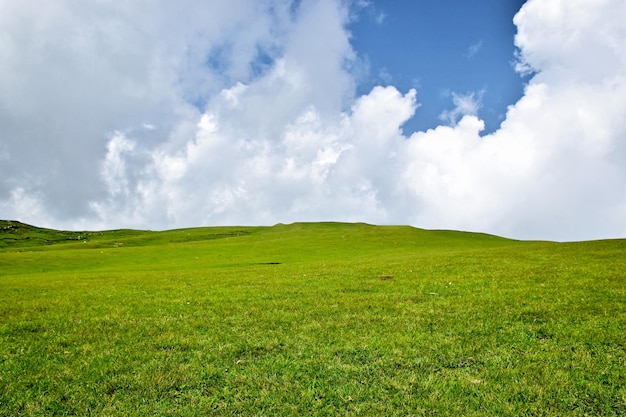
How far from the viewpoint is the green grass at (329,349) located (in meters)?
10.2

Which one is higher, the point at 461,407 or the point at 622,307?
the point at 622,307

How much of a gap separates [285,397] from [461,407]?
14.7 ft

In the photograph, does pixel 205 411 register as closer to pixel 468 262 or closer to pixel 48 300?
pixel 48 300

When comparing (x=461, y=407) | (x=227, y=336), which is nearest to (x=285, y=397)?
(x=461, y=407)

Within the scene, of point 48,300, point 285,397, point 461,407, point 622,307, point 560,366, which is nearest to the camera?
point 461,407

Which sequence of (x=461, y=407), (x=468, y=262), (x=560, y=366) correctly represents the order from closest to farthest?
(x=461, y=407) < (x=560, y=366) < (x=468, y=262)

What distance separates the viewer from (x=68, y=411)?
33.2ft

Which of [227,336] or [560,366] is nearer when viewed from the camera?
[560,366]

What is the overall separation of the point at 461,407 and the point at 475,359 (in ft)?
10.2

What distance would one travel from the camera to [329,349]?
1361 centimetres

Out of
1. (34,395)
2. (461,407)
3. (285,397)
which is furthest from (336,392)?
(34,395)

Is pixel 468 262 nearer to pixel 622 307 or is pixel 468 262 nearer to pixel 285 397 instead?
pixel 622 307

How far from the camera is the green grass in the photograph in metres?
10.2

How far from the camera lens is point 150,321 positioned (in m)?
18.2
